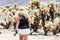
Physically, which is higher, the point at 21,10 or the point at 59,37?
the point at 21,10

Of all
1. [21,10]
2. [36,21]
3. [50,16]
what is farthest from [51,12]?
[21,10]

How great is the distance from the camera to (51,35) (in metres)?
20.6

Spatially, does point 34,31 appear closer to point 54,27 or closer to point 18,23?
point 54,27

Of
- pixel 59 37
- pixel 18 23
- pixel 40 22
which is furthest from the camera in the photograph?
pixel 40 22

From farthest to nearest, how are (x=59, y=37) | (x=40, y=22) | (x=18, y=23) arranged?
(x=40, y=22), (x=59, y=37), (x=18, y=23)

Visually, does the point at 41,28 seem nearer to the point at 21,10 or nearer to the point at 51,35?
the point at 51,35

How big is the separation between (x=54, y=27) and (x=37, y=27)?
1.68 metres

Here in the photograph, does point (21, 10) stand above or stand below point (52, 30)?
above

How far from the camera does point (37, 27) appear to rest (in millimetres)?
22172

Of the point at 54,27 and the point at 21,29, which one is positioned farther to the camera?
the point at 54,27

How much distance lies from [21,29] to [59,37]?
8652 mm

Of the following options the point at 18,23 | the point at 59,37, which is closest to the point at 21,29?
the point at 18,23

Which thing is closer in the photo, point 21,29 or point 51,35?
point 21,29

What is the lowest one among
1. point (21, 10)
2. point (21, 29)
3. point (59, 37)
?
point (59, 37)
